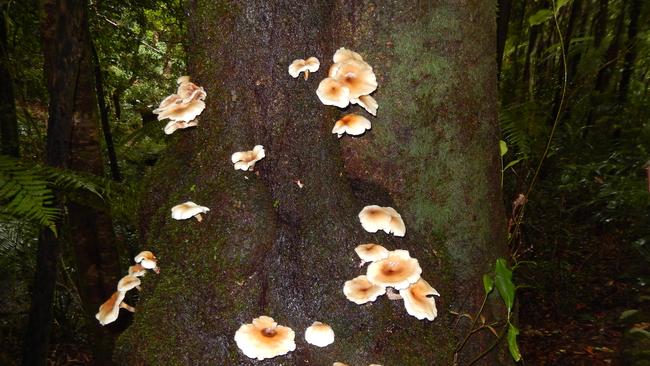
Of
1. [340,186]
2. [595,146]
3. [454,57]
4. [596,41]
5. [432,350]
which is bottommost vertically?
[432,350]

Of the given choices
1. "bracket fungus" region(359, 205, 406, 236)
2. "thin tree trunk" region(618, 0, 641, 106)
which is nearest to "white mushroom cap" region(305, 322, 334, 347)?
"bracket fungus" region(359, 205, 406, 236)

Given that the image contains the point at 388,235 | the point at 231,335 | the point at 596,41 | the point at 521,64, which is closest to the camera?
the point at 231,335

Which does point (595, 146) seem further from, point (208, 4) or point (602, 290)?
point (208, 4)

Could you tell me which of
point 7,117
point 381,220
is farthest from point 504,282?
point 7,117

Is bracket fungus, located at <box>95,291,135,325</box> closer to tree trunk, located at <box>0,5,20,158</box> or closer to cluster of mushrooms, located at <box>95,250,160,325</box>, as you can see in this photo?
cluster of mushrooms, located at <box>95,250,160,325</box>

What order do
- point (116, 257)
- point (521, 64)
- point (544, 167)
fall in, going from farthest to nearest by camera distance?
1. point (521, 64)
2. point (544, 167)
3. point (116, 257)

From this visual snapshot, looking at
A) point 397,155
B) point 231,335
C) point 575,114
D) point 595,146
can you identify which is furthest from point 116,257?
point 575,114

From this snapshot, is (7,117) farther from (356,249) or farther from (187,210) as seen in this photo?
(356,249)

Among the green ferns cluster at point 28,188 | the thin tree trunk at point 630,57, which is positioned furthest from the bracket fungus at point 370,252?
the thin tree trunk at point 630,57
